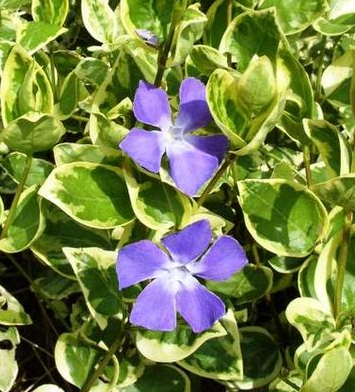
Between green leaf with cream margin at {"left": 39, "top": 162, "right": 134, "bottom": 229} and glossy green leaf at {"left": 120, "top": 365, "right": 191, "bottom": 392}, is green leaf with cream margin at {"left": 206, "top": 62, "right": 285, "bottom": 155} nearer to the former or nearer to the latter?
green leaf with cream margin at {"left": 39, "top": 162, "right": 134, "bottom": 229}

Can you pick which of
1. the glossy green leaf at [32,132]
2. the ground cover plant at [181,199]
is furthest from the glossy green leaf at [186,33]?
the glossy green leaf at [32,132]

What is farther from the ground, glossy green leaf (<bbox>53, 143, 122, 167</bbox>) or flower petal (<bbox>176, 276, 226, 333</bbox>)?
glossy green leaf (<bbox>53, 143, 122, 167</bbox>)

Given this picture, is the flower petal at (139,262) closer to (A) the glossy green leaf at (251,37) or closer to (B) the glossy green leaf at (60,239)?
(B) the glossy green leaf at (60,239)

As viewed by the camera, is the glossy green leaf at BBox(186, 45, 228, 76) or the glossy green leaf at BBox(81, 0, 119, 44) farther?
Answer: the glossy green leaf at BBox(81, 0, 119, 44)

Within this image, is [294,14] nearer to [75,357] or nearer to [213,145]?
[213,145]

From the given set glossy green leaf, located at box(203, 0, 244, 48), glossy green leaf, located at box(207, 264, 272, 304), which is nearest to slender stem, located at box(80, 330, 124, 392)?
glossy green leaf, located at box(207, 264, 272, 304)

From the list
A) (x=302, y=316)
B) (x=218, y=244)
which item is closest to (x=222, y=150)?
(x=218, y=244)
